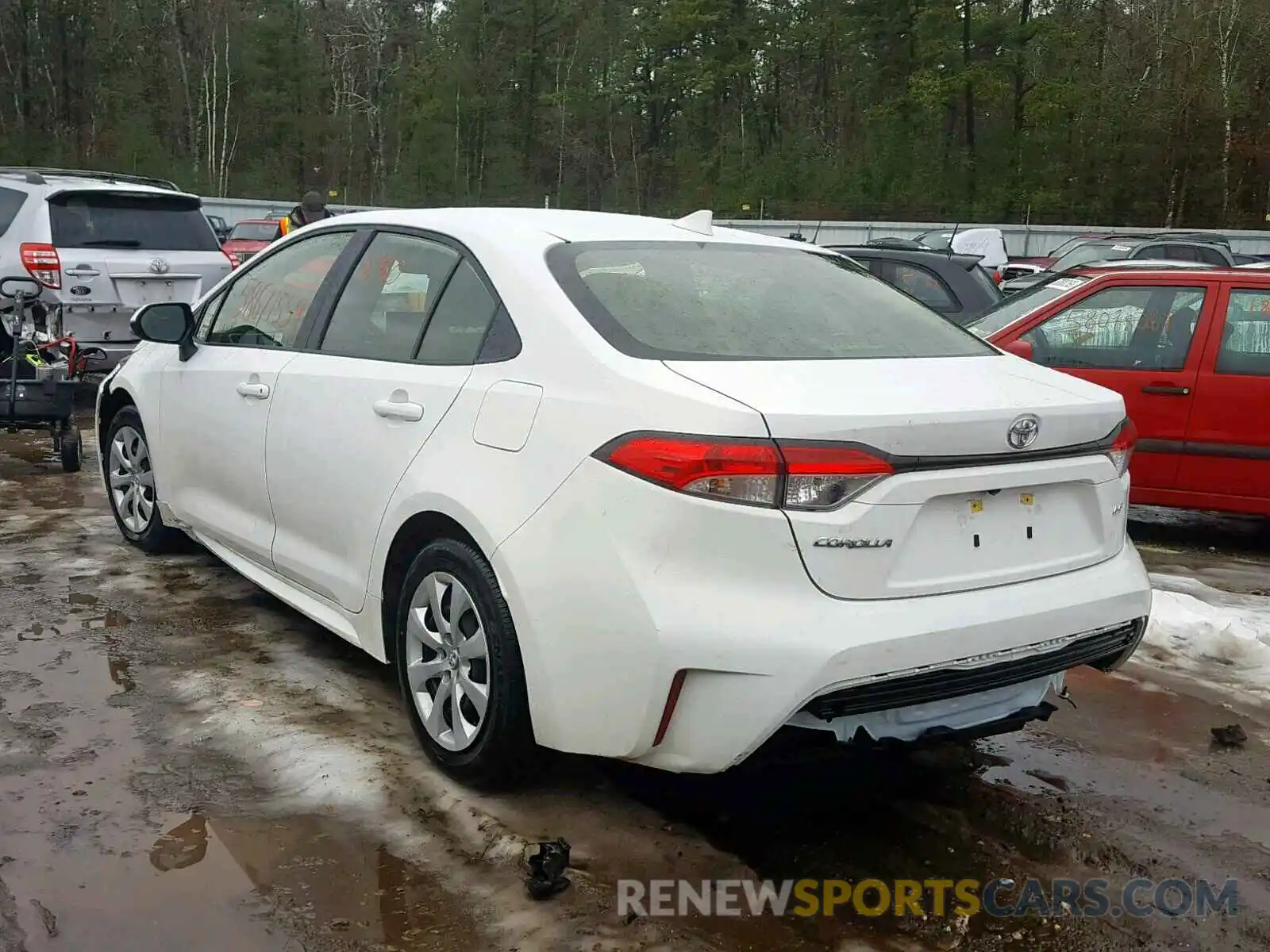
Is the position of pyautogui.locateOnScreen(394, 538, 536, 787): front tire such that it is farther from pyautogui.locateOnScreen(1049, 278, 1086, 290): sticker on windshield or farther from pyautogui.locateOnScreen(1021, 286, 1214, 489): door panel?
pyautogui.locateOnScreen(1049, 278, 1086, 290): sticker on windshield

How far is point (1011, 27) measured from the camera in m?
46.0

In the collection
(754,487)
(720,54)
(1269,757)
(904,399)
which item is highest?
(720,54)

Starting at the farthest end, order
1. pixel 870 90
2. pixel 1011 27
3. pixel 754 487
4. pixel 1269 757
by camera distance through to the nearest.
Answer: pixel 870 90 < pixel 1011 27 < pixel 1269 757 < pixel 754 487

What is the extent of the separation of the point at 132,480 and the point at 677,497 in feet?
12.2

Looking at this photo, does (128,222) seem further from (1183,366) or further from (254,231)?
(254,231)

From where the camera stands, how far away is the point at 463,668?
127 inches

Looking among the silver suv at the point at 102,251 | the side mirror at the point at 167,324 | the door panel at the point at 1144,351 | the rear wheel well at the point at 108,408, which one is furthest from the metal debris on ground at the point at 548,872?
the silver suv at the point at 102,251

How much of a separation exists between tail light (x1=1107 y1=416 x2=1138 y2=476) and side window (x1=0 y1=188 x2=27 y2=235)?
860 centimetres

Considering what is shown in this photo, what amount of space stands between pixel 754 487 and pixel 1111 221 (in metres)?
44.0

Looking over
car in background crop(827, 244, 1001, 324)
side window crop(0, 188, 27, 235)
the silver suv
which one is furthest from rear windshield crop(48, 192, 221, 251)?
car in background crop(827, 244, 1001, 324)

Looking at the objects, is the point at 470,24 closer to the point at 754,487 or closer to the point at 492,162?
the point at 492,162

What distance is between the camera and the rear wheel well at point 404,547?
127 inches

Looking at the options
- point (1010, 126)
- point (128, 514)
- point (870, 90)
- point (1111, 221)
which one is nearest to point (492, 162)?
point (870, 90)

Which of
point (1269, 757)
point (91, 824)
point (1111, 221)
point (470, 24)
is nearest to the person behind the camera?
point (91, 824)
